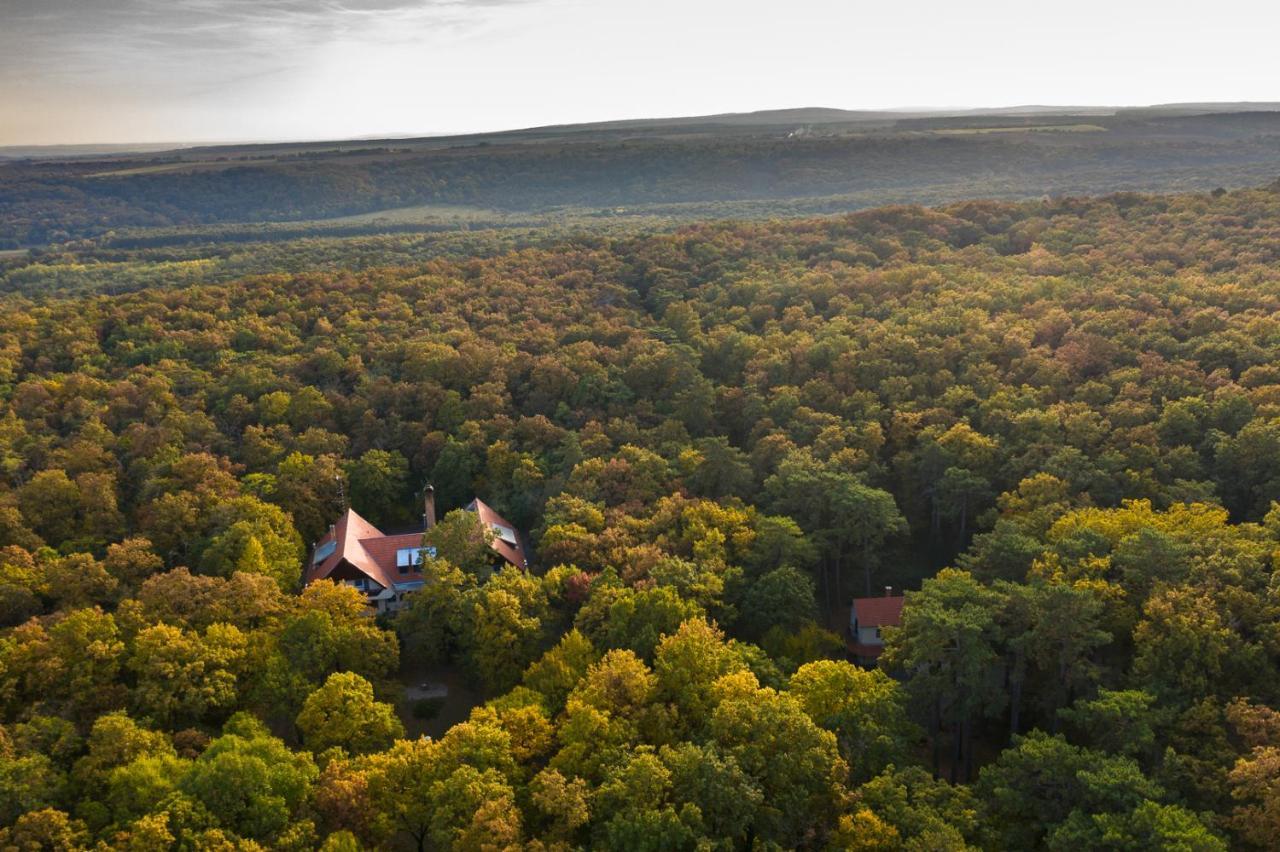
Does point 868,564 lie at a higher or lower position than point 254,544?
lower

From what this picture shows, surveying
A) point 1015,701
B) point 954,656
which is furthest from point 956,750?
point 954,656

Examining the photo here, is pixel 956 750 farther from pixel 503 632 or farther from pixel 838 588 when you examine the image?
pixel 503 632

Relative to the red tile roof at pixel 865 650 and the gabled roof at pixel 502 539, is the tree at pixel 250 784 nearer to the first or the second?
the gabled roof at pixel 502 539

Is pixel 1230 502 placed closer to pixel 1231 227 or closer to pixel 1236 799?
pixel 1236 799

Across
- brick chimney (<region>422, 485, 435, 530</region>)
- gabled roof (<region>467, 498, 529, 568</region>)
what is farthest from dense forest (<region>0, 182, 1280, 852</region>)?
brick chimney (<region>422, 485, 435, 530</region>)

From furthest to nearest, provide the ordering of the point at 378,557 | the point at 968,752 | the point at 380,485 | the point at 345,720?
the point at 380,485
the point at 378,557
the point at 968,752
the point at 345,720

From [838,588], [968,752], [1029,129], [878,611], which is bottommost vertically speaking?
[968,752]

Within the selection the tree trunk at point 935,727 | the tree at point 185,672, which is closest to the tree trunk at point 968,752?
the tree trunk at point 935,727
